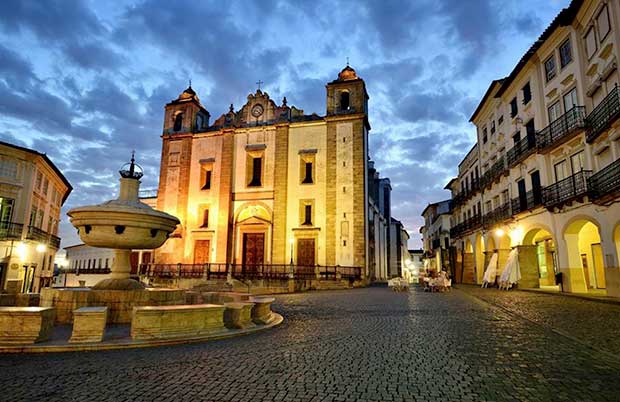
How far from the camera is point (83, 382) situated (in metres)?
4.05

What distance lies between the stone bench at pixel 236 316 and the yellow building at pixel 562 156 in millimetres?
13307

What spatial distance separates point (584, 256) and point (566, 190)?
6603mm

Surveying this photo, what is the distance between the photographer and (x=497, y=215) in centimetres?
2480

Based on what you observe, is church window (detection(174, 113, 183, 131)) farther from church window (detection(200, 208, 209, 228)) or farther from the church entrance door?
the church entrance door

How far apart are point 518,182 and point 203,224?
23393 mm

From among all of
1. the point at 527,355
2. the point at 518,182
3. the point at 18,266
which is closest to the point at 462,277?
the point at 518,182

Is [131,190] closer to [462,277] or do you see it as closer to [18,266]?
[18,266]

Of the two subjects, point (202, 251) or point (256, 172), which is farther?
point (256, 172)

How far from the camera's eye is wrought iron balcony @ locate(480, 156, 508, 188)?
24.6 meters

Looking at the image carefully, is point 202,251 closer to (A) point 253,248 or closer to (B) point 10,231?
(A) point 253,248

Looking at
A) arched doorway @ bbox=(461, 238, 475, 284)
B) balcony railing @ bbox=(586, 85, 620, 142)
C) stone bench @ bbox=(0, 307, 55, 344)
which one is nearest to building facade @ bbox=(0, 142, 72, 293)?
stone bench @ bbox=(0, 307, 55, 344)

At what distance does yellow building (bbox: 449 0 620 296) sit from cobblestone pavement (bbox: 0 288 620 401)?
9.58 metres

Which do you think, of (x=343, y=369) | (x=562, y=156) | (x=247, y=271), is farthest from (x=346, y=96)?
(x=343, y=369)

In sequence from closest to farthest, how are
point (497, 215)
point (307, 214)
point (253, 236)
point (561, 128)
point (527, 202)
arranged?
1. point (561, 128)
2. point (527, 202)
3. point (497, 215)
4. point (307, 214)
5. point (253, 236)
